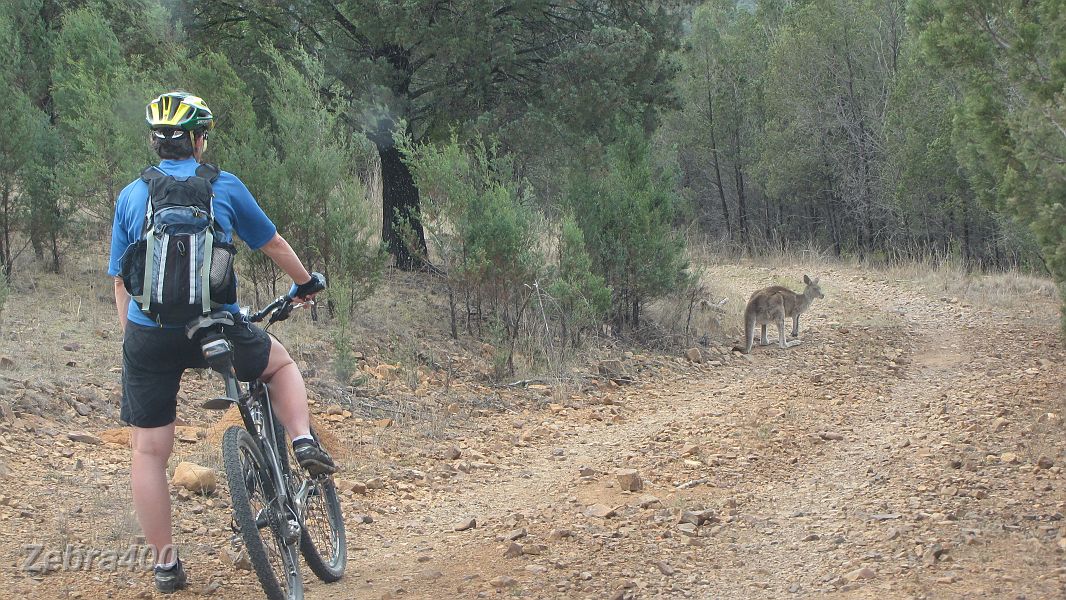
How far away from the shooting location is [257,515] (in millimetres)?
4328

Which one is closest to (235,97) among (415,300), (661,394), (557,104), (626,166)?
(415,300)

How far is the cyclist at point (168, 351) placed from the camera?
4191 mm

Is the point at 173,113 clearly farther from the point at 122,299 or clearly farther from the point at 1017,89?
the point at 1017,89

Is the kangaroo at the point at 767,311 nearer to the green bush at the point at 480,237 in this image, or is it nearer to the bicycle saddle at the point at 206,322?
the green bush at the point at 480,237

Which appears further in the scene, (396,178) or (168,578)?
(396,178)

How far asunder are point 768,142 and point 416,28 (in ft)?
57.3

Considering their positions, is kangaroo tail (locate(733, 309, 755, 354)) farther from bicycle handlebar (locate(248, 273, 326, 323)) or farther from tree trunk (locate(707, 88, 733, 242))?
tree trunk (locate(707, 88, 733, 242))

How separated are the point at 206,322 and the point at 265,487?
87 centimetres

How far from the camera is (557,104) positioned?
12.8 m

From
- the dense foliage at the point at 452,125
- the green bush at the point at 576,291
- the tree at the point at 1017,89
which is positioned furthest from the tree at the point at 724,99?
the green bush at the point at 576,291

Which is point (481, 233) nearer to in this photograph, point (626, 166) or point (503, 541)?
point (626, 166)

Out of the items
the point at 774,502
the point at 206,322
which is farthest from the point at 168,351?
→ the point at 774,502

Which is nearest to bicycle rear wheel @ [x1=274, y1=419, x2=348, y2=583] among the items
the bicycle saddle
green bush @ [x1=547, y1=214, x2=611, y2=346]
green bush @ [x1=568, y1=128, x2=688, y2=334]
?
the bicycle saddle

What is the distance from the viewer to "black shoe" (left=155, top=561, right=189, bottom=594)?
4566mm
